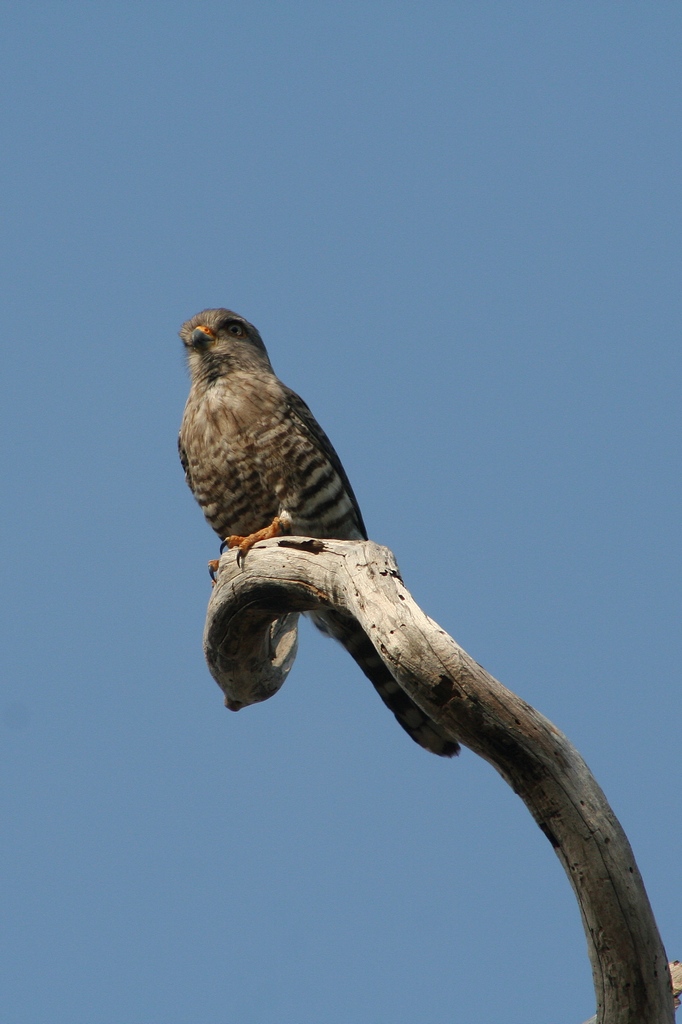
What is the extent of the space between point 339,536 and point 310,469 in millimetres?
509

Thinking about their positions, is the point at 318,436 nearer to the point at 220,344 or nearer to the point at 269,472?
the point at 269,472

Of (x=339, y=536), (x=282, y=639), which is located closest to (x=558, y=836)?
(x=282, y=639)

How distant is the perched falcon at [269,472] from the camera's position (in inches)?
265

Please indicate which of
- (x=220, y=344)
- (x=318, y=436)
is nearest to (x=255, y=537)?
(x=318, y=436)

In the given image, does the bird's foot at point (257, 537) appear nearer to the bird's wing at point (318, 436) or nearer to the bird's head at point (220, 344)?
the bird's wing at point (318, 436)

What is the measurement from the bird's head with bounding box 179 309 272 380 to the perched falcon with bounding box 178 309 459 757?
0.75 feet

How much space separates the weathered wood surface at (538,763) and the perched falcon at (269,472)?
1719 mm

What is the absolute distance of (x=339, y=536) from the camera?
6.99 m

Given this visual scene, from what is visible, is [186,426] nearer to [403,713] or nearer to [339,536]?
[339,536]

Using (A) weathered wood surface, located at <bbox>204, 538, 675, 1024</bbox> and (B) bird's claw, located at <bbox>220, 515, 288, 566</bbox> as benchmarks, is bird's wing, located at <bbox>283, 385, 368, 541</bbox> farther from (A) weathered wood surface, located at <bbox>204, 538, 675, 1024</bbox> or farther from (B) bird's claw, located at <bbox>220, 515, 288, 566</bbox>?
(A) weathered wood surface, located at <bbox>204, 538, 675, 1024</bbox>

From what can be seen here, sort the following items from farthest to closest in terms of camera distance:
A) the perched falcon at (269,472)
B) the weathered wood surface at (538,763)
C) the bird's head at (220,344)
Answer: the bird's head at (220,344), the perched falcon at (269,472), the weathered wood surface at (538,763)

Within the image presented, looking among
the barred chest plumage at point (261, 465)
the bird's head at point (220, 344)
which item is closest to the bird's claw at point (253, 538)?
the barred chest plumage at point (261, 465)

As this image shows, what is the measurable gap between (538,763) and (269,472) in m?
3.40

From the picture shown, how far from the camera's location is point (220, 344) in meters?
7.81
